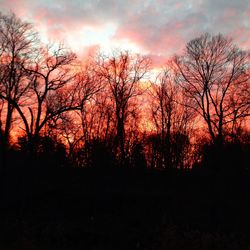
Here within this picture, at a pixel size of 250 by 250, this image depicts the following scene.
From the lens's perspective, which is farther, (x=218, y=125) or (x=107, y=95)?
(x=107, y=95)

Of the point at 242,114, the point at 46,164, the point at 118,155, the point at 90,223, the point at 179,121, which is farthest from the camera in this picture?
the point at 179,121

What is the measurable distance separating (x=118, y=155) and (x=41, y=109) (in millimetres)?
9313

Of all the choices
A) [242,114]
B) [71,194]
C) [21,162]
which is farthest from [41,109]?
[242,114]

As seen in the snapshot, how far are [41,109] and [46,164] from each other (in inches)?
333

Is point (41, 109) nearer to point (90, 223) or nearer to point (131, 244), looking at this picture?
point (90, 223)

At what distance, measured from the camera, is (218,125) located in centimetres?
3656

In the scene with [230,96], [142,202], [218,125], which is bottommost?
[142,202]

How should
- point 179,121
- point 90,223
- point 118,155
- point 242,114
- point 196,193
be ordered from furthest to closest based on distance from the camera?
1. point 179,121
2. point 242,114
3. point 118,155
4. point 196,193
5. point 90,223

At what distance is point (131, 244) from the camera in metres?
11.2

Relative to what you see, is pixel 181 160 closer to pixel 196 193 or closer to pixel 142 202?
pixel 196 193

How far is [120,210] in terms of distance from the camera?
55.9 ft

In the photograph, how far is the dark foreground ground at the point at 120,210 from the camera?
35.2ft

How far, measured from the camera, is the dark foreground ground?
1073cm

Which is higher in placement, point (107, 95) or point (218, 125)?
point (107, 95)
